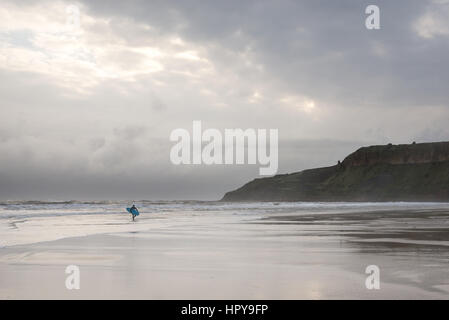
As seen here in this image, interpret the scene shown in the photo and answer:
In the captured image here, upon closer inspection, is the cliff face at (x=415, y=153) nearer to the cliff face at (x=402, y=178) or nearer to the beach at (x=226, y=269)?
the cliff face at (x=402, y=178)

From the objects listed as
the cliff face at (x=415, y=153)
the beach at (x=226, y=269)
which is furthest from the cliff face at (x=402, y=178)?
the beach at (x=226, y=269)

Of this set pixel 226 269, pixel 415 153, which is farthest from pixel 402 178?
pixel 226 269

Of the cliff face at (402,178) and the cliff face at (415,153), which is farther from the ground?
the cliff face at (415,153)

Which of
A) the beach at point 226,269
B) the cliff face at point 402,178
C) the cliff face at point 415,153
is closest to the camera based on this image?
the beach at point 226,269

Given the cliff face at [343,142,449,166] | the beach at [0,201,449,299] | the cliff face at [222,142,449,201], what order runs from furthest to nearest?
the cliff face at [343,142,449,166]
the cliff face at [222,142,449,201]
the beach at [0,201,449,299]

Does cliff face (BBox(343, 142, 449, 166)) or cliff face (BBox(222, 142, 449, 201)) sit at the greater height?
cliff face (BBox(343, 142, 449, 166))

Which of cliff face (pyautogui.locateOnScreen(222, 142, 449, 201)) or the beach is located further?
cliff face (pyautogui.locateOnScreen(222, 142, 449, 201))

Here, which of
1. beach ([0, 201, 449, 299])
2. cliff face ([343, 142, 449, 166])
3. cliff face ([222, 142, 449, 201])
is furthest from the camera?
cliff face ([343, 142, 449, 166])

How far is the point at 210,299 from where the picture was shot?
681 cm

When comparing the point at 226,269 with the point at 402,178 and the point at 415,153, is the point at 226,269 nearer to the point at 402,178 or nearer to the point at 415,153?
the point at 402,178

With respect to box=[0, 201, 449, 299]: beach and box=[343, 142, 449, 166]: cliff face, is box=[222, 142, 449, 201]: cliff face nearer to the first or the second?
box=[343, 142, 449, 166]: cliff face

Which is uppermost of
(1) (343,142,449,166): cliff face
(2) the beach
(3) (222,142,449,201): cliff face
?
(1) (343,142,449,166): cliff face

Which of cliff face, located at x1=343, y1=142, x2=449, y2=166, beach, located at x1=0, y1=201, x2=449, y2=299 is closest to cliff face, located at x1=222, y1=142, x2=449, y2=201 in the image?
cliff face, located at x1=343, y1=142, x2=449, y2=166
